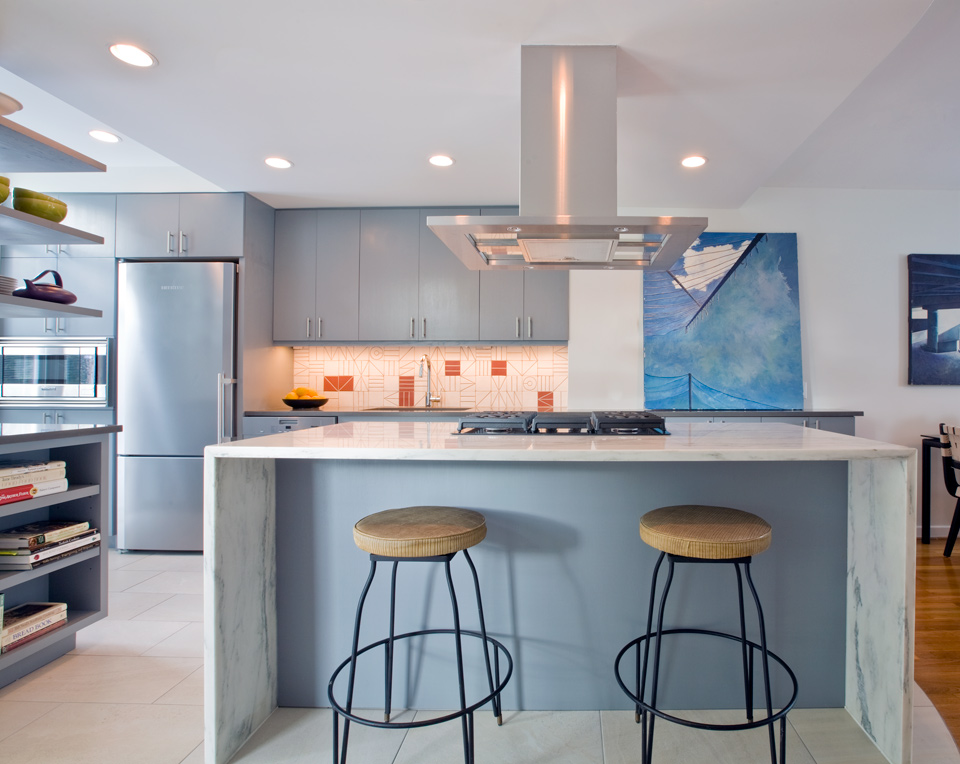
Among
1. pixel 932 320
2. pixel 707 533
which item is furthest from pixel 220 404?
pixel 932 320

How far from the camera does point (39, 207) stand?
2.04m

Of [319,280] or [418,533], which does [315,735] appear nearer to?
[418,533]

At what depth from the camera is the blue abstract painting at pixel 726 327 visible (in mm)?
3945

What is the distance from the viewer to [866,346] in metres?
4.00

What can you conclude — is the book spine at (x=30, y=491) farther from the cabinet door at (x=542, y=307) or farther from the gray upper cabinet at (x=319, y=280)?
the cabinet door at (x=542, y=307)

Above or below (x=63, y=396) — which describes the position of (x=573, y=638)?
below

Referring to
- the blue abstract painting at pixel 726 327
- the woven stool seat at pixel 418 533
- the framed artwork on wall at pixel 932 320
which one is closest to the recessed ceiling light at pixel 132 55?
the woven stool seat at pixel 418 533

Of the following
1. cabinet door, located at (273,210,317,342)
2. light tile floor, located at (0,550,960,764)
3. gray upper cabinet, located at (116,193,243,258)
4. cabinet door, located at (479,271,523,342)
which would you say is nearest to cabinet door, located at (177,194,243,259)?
gray upper cabinet, located at (116,193,243,258)

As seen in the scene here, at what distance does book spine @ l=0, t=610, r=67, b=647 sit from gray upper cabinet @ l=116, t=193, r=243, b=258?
7.61ft

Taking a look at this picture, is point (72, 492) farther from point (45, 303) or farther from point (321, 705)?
point (321, 705)

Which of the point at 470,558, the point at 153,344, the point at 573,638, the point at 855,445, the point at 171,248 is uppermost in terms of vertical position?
the point at 171,248

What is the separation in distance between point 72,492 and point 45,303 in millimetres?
747

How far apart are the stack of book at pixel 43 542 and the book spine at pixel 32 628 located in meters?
0.23

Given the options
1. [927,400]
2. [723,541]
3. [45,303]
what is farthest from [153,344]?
[927,400]
